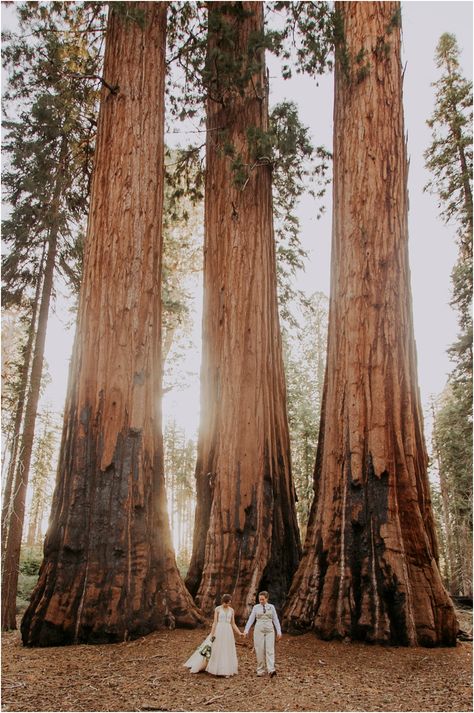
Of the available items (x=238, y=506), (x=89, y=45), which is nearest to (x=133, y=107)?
(x=89, y=45)

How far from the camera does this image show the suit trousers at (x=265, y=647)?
507 cm

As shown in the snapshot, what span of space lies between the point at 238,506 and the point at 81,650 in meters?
2.62

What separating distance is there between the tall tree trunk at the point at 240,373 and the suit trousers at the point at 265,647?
1523 mm

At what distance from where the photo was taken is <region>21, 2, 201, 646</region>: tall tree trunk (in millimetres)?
5945

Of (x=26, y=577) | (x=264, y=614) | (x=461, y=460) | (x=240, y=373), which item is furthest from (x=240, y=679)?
(x=461, y=460)

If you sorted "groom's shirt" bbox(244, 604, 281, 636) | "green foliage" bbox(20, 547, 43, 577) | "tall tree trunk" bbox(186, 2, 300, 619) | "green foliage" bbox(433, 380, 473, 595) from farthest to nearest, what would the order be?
1. "green foliage" bbox(20, 547, 43, 577)
2. "green foliage" bbox(433, 380, 473, 595)
3. "tall tree trunk" bbox(186, 2, 300, 619)
4. "groom's shirt" bbox(244, 604, 281, 636)

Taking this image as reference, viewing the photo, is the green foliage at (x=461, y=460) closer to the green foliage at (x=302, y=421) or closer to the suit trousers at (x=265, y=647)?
the green foliage at (x=302, y=421)

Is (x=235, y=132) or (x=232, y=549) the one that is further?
(x=235, y=132)

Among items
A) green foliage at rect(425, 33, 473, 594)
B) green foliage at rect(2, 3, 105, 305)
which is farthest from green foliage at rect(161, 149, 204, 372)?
green foliage at rect(425, 33, 473, 594)

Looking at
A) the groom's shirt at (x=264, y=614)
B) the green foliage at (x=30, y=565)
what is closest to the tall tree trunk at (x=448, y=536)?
the green foliage at (x=30, y=565)

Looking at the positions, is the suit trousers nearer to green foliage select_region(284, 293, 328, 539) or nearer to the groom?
the groom

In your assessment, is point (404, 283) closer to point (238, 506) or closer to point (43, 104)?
point (238, 506)

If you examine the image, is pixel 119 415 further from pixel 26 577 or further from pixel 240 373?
pixel 26 577

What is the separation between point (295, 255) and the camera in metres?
13.7
